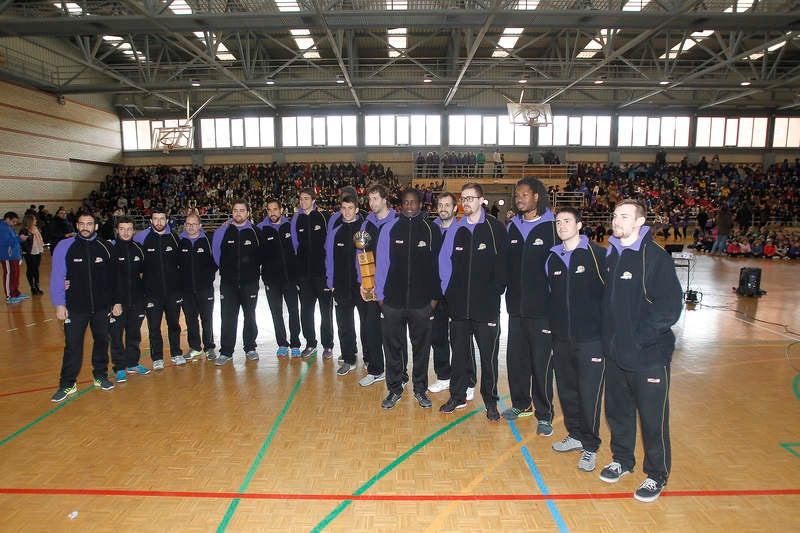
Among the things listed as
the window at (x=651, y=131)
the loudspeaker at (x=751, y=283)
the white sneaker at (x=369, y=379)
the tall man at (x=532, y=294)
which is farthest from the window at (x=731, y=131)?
the white sneaker at (x=369, y=379)

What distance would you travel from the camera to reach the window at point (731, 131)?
102 ft

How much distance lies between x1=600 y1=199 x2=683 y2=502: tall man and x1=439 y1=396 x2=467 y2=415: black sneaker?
1779 millimetres

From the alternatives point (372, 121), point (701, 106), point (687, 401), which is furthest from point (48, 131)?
point (701, 106)

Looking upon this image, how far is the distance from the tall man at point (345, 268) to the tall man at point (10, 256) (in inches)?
337

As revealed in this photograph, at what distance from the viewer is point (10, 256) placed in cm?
1055

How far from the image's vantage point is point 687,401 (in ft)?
17.5

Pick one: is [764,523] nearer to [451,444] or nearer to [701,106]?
[451,444]

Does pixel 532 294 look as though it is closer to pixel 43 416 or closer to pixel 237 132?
pixel 43 416

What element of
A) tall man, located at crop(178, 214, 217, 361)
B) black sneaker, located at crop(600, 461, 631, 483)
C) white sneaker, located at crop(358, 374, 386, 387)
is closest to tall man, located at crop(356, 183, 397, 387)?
white sneaker, located at crop(358, 374, 386, 387)

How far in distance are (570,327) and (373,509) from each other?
6.79 ft

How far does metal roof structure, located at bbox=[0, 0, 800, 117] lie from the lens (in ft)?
43.3

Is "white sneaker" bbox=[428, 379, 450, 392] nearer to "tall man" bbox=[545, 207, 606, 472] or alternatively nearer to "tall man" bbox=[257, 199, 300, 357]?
"tall man" bbox=[545, 207, 606, 472]

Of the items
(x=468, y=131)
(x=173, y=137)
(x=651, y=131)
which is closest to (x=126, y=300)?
(x=173, y=137)

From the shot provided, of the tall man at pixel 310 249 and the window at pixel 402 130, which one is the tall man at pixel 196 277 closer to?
the tall man at pixel 310 249
